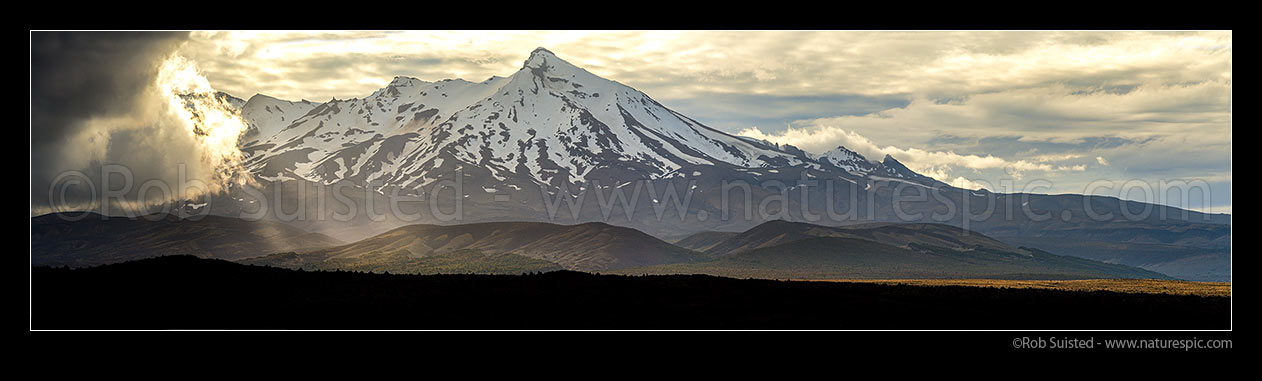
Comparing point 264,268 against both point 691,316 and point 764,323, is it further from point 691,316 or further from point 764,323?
point 764,323

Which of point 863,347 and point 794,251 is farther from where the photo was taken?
point 794,251

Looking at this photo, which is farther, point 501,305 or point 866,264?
point 866,264

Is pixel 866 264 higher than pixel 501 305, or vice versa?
pixel 501 305

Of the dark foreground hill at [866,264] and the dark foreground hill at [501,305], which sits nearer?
the dark foreground hill at [501,305]

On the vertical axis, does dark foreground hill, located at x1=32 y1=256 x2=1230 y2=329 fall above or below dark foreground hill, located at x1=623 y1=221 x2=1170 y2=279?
above

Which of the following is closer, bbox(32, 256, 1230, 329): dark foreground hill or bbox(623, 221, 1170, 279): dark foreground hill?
bbox(32, 256, 1230, 329): dark foreground hill

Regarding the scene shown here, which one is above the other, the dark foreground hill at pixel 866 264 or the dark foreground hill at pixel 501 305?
the dark foreground hill at pixel 501 305
